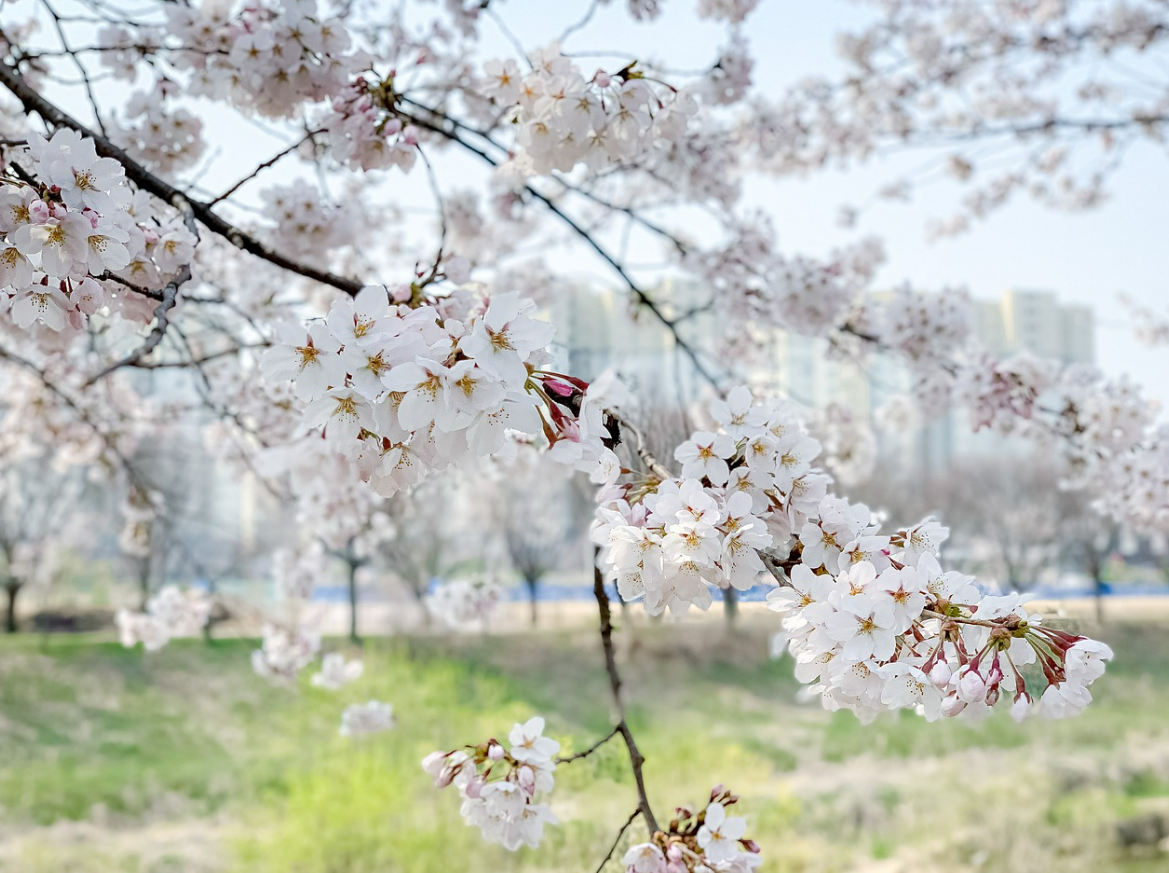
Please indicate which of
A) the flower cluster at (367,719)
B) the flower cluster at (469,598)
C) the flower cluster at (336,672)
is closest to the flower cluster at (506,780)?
the flower cluster at (367,719)

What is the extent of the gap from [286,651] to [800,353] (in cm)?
245

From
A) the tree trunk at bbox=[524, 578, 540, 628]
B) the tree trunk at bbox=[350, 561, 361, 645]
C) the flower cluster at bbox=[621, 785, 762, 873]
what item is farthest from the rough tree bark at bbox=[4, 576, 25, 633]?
the flower cluster at bbox=[621, 785, 762, 873]

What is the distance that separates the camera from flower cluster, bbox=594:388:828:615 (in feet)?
1.75

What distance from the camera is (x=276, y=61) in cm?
100

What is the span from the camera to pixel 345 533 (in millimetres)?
2080

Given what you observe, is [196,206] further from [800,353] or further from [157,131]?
[800,353]

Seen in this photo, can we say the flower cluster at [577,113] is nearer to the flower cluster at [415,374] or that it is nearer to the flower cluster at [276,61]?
the flower cluster at [276,61]

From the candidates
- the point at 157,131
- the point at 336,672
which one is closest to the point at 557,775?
the point at 157,131

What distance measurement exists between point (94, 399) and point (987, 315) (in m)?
8.33

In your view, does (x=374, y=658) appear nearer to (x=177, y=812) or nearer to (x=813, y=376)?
(x=177, y=812)

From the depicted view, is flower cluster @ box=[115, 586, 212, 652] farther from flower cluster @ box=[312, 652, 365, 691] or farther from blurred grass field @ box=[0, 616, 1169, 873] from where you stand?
blurred grass field @ box=[0, 616, 1169, 873]

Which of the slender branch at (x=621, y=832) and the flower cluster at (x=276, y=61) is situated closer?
the slender branch at (x=621, y=832)

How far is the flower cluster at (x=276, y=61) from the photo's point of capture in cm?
99

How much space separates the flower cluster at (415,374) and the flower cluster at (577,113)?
411mm
